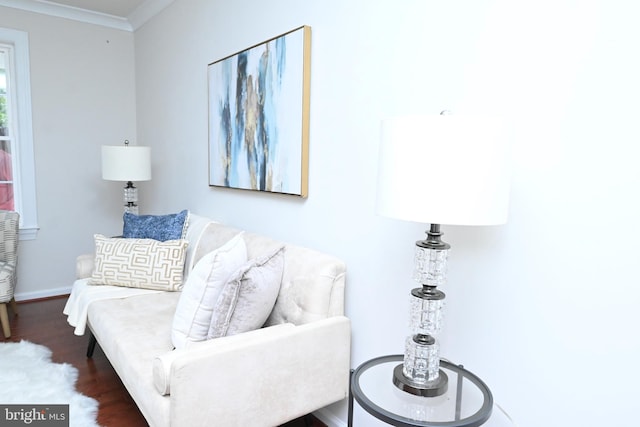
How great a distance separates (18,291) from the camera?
3.71m

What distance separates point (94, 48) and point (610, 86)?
13.5 ft

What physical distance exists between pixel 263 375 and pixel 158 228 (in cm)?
163

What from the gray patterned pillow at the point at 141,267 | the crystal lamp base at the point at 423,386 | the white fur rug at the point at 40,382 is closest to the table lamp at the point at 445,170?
the crystal lamp base at the point at 423,386

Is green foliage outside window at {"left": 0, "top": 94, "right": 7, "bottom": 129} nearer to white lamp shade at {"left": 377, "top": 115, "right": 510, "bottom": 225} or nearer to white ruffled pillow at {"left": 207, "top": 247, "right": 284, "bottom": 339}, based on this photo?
white ruffled pillow at {"left": 207, "top": 247, "right": 284, "bottom": 339}

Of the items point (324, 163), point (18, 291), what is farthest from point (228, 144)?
point (18, 291)

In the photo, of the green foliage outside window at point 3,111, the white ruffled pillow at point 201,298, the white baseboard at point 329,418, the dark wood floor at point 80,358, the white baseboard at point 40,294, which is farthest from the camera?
the white baseboard at point 40,294

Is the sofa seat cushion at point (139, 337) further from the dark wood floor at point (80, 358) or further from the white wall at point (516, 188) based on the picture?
the white wall at point (516, 188)

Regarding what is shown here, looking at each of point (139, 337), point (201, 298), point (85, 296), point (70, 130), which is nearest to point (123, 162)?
point (70, 130)

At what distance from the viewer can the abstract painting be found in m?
2.05

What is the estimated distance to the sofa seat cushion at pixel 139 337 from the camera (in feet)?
4.90

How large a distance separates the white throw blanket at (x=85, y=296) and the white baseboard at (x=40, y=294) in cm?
163

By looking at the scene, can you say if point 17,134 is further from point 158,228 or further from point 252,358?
point 252,358

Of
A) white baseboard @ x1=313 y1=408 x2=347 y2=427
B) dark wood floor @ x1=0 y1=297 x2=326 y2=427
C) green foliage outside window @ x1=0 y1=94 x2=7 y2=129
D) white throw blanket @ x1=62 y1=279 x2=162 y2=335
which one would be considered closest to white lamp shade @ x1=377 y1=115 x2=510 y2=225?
white baseboard @ x1=313 y1=408 x2=347 y2=427

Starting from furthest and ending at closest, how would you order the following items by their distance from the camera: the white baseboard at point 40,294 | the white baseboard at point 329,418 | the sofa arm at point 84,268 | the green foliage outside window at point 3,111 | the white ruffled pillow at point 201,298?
the white baseboard at point 40,294
the green foliage outside window at point 3,111
the sofa arm at point 84,268
the white baseboard at point 329,418
the white ruffled pillow at point 201,298
